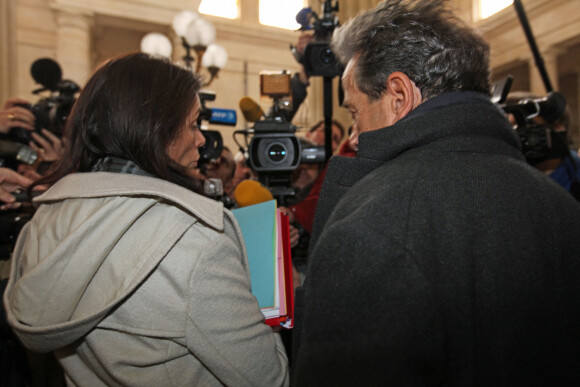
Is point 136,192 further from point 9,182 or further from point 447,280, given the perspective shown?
point 9,182

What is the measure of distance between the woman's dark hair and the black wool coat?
0.53m

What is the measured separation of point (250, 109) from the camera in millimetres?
1948

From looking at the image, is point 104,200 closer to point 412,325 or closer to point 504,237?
point 412,325

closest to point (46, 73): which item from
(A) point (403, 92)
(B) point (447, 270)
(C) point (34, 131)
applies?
(C) point (34, 131)

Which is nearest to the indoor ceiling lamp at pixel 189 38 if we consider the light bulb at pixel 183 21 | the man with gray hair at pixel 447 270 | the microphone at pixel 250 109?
the light bulb at pixel 183 21

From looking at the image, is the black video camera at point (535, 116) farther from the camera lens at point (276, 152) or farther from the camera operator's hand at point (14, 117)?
the camera operator's hand at point (14, 117)

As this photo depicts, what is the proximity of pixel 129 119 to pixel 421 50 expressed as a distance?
713mm

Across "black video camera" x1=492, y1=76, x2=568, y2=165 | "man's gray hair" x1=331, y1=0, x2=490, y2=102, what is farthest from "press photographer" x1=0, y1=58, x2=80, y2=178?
"black video camera" x1=492, y1=76, x2=568, y2=165

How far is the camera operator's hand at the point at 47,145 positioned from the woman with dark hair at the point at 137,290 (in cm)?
117

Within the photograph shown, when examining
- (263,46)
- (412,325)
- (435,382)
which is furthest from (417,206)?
(263,46)

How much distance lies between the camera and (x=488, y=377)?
711 mm

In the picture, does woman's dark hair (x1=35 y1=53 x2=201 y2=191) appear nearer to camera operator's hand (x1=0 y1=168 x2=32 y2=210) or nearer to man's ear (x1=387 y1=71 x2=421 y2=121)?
man's ear (x1=387 y1=71 x2=421 y2=121)

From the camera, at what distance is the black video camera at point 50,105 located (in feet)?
6.65

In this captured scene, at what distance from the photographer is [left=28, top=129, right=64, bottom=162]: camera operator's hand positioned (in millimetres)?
2020
